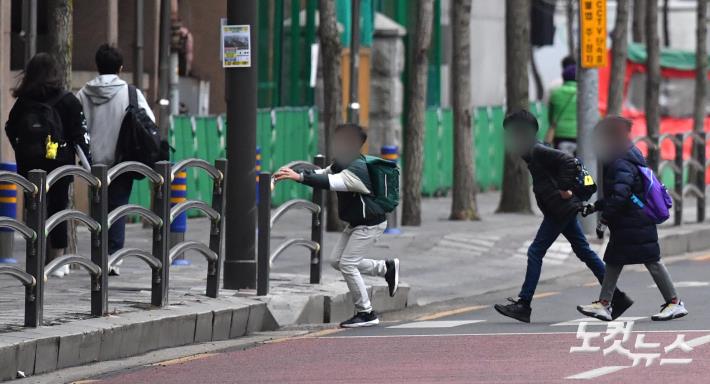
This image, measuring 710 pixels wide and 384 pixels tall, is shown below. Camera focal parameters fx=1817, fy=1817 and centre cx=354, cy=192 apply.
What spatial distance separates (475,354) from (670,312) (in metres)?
2.51

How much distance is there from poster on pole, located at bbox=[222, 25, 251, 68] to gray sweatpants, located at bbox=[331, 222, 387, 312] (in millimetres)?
1577

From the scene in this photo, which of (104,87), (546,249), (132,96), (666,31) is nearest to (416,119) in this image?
(132,96)

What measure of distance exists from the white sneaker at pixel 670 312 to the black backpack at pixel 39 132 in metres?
4.68

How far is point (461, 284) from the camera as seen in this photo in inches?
671

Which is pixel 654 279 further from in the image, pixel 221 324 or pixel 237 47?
pixel 237 47

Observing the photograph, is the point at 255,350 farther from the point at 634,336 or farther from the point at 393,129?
the point at 393,129

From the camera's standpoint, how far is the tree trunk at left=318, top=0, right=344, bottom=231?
64.4 ft

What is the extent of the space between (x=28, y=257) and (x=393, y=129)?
51.1 ft

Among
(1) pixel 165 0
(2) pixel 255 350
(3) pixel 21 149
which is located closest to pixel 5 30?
(1) pixel 165 0

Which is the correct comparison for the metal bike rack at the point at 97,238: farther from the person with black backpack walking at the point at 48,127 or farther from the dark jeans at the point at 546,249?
the dark jeans at the point at 546,249

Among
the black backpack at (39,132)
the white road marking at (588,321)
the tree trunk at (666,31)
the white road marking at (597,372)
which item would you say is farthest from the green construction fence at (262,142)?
the tree trunk at (666,31)

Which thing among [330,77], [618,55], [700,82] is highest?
[618,55]

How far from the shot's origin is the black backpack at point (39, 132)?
13828mm

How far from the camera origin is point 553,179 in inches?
517
